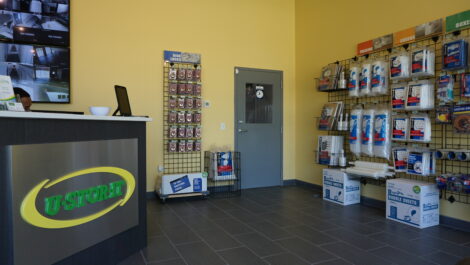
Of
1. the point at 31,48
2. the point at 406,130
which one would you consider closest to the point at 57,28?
the point at 31,48

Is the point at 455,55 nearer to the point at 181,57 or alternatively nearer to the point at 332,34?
the point at 332,34

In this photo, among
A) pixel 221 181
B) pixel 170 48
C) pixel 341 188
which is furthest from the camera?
pixel 221 181

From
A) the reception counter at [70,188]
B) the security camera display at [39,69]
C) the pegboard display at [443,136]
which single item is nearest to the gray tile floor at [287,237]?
the reception counter at [70,188]

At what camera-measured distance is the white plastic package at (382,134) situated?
3.57 m

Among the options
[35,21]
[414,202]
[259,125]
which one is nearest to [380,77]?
[414,202]

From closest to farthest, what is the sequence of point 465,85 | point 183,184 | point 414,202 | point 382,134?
1. point 465,85
2. point 414,202
3. point 382,134
4. point 183,184

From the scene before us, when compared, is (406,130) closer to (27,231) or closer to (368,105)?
(368,105)

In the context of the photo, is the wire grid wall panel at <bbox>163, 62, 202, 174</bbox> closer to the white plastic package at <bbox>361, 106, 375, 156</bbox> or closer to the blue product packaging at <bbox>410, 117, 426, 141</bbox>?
the white plastic package at <bbox>361, 106, 375, 156</bbox>

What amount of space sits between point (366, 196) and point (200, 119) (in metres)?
2.57

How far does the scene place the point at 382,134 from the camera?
11.7 ft

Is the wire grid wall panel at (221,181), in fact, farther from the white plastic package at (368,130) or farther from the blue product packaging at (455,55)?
the blue product packaging at (455,55)

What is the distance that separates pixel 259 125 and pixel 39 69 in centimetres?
326

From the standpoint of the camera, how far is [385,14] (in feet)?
12.6

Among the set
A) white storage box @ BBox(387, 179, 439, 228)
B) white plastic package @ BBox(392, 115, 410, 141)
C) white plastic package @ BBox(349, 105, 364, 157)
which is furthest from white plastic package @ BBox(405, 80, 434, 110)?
white storage box @ BBox(387, 179, 439, 228)
